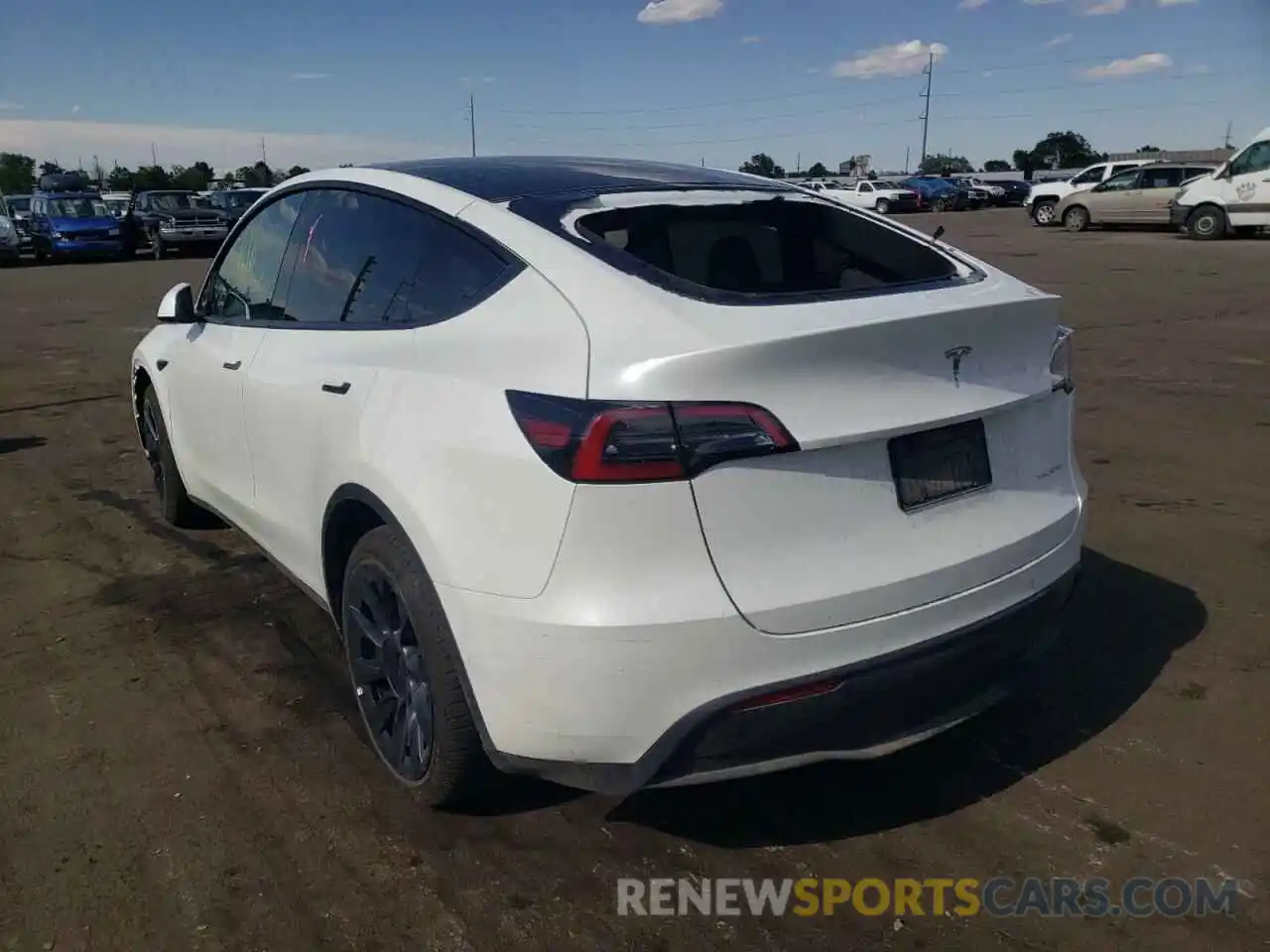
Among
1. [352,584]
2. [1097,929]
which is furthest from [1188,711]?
[352,584]

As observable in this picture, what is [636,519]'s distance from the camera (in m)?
2.24

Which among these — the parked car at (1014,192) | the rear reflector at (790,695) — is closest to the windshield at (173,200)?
the rear reflector at (790,695)

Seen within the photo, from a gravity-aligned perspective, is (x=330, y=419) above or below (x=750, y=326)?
below

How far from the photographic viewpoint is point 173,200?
27.5 metres

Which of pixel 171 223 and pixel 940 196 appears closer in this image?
pixel 171 223

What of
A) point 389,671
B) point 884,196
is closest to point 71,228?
point 389,671

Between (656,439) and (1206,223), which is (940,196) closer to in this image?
(1206,223)

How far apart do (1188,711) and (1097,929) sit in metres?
1.22

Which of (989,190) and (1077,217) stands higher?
(989,190)

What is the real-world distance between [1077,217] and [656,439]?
2945 centimetres

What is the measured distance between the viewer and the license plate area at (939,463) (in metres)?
2.47

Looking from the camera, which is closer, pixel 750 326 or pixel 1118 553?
pixel 750 326

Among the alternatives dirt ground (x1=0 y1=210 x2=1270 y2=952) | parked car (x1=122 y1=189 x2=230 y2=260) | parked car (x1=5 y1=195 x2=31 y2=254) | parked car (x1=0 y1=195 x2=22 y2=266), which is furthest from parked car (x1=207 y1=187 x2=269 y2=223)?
dirt ground (x1=0 y1=210 x2=1270 y2=952)

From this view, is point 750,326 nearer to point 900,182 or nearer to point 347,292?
point 347,292
